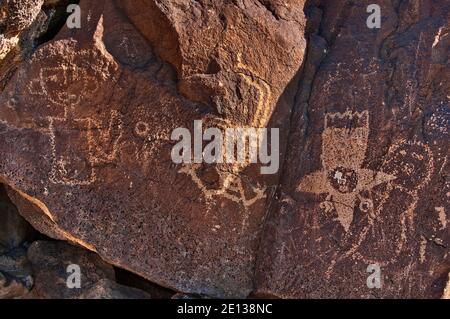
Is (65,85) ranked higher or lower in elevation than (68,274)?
higher

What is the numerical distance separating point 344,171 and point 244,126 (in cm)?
52

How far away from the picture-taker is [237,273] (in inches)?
118

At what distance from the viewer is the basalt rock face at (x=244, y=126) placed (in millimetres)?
2842

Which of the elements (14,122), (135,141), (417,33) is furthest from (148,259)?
(417,33)

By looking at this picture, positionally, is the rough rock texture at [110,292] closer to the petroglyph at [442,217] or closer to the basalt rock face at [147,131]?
the basalt rock face at [147,131]

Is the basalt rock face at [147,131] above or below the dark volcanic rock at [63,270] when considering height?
above

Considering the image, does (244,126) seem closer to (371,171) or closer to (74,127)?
(371,171)

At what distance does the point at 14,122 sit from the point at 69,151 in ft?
0.98

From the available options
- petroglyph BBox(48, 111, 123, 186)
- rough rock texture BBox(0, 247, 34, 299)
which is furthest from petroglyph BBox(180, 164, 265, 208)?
rough rock texture BBox(0, 247, 34, 299)

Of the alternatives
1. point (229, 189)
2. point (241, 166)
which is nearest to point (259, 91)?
point (241, 166)

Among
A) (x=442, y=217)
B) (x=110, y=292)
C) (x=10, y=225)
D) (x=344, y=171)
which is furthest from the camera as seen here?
(x=10, y=225)

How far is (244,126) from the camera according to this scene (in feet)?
9.54

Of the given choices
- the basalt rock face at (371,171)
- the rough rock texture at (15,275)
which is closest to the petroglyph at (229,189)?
the basalt rock face at (371,171)

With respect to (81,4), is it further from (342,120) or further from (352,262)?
(352,262)
